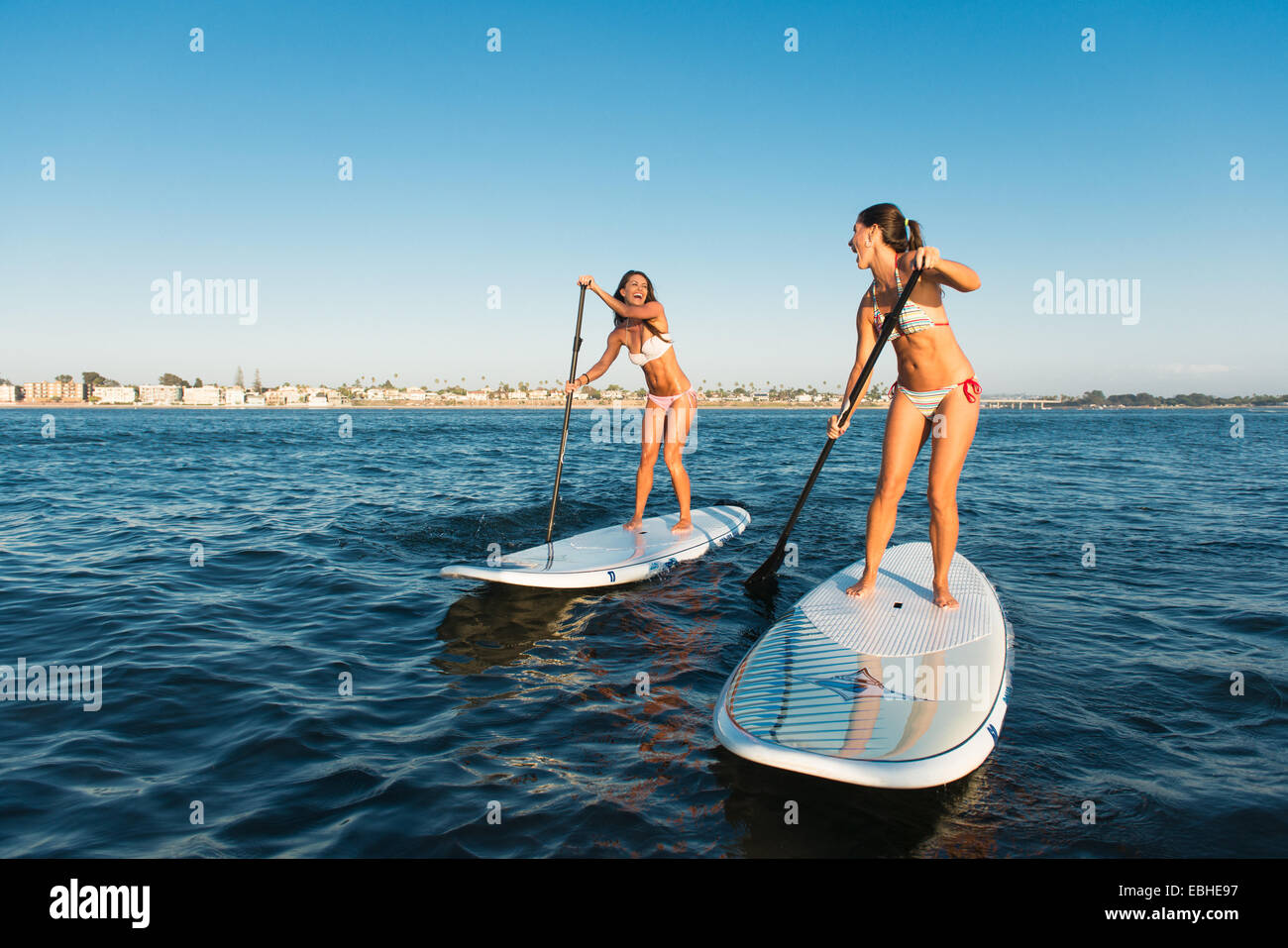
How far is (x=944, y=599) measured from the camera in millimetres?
5301

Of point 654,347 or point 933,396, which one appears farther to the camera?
point 654,347

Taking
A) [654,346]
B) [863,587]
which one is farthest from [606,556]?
[863,587]

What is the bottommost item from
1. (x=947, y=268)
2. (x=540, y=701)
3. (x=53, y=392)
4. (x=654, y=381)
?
(x=540, y=701)

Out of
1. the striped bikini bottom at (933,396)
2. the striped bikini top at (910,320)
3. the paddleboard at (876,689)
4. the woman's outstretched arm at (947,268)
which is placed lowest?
the paddleboard at (876,689)

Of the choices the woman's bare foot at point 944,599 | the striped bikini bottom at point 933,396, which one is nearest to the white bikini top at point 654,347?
the striped bikini bottom at point 933,396

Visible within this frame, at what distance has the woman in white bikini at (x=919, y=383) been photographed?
5.05 meters

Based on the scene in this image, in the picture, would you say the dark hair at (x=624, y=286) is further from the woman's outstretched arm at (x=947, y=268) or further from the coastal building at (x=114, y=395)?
the coastal building at (x=114, y=395)

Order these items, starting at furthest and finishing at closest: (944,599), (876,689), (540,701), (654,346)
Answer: (654,346) < (944,599) < (540,701) < (876,689)

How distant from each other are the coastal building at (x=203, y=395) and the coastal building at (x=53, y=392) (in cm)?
2124

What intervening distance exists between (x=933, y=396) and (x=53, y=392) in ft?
677

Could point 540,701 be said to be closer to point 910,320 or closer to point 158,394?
point 910,320

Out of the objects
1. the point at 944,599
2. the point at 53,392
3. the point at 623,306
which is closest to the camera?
the point at 944,599

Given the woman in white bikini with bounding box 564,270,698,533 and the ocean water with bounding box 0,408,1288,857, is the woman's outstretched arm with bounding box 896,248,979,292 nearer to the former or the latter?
the ocean water with bounding box 0,408,1288,857
